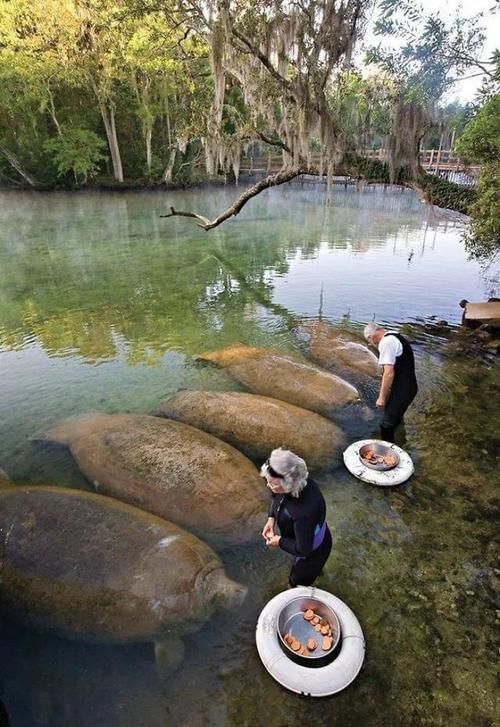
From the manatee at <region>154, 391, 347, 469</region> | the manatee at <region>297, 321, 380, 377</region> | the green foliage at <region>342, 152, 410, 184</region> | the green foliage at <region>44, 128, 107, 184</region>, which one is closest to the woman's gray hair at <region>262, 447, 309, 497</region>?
the manatee at <region>154, 391, 347, 469</region>

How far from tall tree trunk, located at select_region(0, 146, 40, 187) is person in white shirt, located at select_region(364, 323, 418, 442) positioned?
38.7 meters

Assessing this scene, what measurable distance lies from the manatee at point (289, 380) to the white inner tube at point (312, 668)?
3266 millimetres

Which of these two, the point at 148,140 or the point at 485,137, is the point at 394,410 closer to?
the point at 485,137

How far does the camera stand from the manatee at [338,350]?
761 centimetres

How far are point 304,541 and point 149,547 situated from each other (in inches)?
55.1

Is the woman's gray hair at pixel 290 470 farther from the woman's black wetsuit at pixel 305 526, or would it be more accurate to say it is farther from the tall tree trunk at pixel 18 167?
the tall tree trunk at pixel 18 167

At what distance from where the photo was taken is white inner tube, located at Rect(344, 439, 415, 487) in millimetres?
5164

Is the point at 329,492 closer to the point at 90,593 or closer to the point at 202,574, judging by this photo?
the point at 202,574

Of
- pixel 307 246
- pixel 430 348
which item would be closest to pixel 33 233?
pixel 307 246

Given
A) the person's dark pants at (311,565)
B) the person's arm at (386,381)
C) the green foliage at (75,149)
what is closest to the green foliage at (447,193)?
the person's arm at (386,381)

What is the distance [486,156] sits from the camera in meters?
8.62

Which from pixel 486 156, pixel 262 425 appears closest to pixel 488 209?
pixel 486 156

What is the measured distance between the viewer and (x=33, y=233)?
72.2 feet

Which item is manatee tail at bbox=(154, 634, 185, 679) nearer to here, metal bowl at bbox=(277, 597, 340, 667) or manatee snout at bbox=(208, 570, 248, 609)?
manatee snout at bbox=(208, 570, 248, 609)
